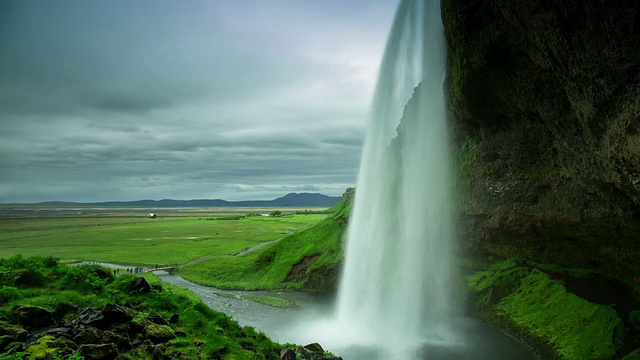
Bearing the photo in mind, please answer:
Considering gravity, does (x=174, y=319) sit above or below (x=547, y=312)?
above

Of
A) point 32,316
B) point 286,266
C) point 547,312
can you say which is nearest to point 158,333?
point 32,316

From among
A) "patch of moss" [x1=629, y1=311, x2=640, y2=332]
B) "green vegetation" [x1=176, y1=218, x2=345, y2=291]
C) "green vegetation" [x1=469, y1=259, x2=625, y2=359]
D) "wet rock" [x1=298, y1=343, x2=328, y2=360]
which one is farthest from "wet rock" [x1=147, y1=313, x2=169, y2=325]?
"green vegetation" [x1=176, y1=218, x2=345, y2=291]

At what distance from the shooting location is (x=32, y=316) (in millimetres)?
12016

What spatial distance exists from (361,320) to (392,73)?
25304 millimetres

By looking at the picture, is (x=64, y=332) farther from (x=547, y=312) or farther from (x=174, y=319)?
(x=547, y=312)

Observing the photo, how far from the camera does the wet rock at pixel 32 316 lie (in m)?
11.9

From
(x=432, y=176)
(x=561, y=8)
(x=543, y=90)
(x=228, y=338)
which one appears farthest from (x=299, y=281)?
(x=561, y=8)

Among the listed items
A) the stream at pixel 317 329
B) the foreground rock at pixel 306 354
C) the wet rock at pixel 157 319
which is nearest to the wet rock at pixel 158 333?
the wet rock at pixel 157 319

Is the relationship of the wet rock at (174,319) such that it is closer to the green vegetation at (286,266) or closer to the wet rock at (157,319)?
the wet rock at (157,319)

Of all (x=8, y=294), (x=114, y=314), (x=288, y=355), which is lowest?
(x=288, y=355)

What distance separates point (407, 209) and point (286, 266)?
77.2 feet

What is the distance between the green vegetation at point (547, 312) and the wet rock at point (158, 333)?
23.6 meters

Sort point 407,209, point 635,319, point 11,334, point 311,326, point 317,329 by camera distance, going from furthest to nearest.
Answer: point 407,209 → point 311,326 → point 317,329 → point 635,319 → point 11,334

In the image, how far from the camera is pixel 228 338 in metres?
16.1
